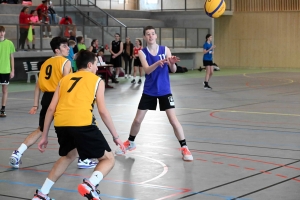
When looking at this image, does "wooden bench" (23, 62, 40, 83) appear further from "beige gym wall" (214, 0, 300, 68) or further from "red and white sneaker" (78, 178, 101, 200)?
"red and white sneaker" (78, 178, 101, 200)

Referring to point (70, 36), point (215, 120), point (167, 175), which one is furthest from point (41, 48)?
point (167, 175)

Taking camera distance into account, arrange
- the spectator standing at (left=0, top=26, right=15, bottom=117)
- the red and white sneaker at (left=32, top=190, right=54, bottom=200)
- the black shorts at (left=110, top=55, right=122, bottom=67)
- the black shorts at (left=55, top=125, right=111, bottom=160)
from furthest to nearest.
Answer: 1. the black shorts at (left=110, top=55, right=122, bottom=67)
2. the spectator standing at (left=0, top=26, right=15, bottom=117)
3. the red and white sneaker at (left=32, top=190, right=54, bottom=200)
4. the black shorts at (left=55, top=125, right=111, bottom=160)

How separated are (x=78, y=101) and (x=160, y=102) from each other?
122 inches

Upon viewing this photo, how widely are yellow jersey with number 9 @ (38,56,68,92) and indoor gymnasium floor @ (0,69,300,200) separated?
111 cm

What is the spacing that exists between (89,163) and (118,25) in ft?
76.7

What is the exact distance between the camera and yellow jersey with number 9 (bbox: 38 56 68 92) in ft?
27.5

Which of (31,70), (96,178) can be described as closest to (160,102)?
(96,178)

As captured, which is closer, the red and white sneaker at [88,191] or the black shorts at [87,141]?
the red and white sneaker at [88,191]

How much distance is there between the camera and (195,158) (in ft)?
29.2

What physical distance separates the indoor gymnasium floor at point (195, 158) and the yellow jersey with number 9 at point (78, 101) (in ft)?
3.41

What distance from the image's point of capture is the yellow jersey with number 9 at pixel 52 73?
8.39m

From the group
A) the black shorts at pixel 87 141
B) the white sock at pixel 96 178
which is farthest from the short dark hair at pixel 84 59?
the white sock at pixel 96 178

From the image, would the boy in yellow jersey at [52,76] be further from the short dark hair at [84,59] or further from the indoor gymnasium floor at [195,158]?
the short dark hair at [84,59]

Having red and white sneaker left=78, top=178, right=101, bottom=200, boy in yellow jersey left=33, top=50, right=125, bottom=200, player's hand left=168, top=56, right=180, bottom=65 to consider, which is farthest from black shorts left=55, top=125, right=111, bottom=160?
player's hand left=168, top=56, right=180, bottom=65
